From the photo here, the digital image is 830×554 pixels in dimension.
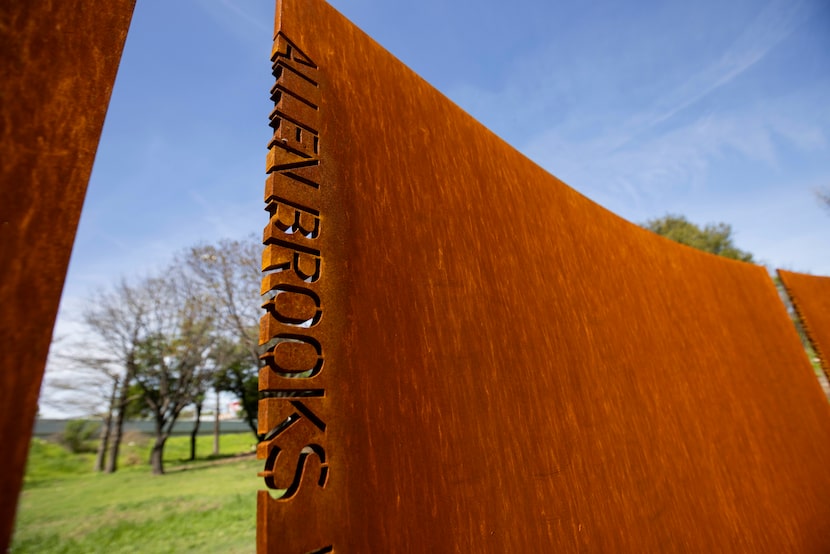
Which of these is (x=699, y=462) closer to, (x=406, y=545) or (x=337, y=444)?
(x=406, y=545)

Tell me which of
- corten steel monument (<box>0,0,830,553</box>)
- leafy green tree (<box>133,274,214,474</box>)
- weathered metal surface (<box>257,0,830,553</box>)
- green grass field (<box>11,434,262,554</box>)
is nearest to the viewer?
corten steel monument (<box>0,0,830,553</box>)

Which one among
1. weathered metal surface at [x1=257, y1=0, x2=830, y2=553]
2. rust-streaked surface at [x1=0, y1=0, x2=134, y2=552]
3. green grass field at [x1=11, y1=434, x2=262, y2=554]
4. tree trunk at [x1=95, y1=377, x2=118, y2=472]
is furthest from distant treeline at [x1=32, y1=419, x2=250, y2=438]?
rust-streaked surface at [x1=0, y1=0, x2=134, y2=552]

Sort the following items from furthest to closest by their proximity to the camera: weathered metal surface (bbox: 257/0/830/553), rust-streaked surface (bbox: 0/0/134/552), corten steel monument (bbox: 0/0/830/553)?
1. weathered metal surface (bbox: 257/0/830/553)
2. corten steel monument (bbox: 0/0/830/553)
3. rust-streaked surface (bbox: 0/0/134/552)

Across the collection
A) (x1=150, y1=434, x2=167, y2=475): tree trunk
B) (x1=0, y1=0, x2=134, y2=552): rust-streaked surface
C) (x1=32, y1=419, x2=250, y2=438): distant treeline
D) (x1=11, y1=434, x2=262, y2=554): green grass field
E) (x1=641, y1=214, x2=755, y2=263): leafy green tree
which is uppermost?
(x1=641, y1=214, x2=755, y2=263): leafy green tree

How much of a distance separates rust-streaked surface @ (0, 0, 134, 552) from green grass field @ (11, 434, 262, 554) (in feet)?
14.7

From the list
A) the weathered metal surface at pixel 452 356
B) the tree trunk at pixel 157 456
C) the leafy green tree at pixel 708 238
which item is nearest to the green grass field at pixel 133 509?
the tree trunk at pixel 157 456

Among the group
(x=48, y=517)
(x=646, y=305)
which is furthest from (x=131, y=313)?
(x=646, y=305)

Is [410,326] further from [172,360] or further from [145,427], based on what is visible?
[145,427]

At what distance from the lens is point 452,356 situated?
1500mm

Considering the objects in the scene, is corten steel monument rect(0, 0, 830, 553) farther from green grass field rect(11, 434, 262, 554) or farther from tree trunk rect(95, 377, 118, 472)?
tree trunk rect(95, 377, 118, 472)

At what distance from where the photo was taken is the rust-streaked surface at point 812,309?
5906mm

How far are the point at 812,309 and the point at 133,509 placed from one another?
39.2ft

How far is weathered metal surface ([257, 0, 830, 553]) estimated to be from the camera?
108 centimetres

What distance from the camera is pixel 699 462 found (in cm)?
271
